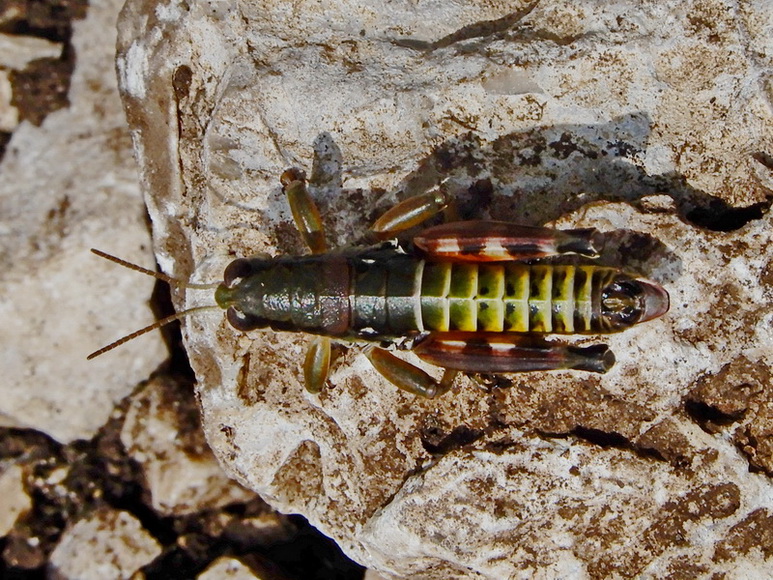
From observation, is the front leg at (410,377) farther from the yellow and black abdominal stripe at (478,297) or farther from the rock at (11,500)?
the rock at (11,500)

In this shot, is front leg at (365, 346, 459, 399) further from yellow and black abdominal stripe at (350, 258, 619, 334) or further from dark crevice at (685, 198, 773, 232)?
dark crevice at (685, 198, 773, 232)

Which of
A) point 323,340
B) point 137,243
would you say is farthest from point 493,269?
point 137,243

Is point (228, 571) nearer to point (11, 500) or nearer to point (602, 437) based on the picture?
point (11, 500)

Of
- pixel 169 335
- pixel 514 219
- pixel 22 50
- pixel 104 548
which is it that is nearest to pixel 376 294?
pixel 514 219

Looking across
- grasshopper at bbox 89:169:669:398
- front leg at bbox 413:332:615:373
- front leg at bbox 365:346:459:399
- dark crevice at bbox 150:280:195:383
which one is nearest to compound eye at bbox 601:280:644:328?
grasshopper at bbox 89:169:669:398

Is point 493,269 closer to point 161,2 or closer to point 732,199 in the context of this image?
point 732,199
